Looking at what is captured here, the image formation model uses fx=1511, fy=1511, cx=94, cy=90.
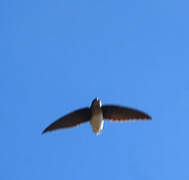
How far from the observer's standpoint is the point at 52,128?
38.9 m

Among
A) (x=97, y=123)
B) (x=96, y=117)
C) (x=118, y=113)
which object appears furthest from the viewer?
(x=118, y=113)

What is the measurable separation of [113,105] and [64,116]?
130cm

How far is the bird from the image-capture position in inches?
1529

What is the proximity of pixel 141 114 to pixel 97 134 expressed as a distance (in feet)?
4.31

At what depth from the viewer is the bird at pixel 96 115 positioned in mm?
38844

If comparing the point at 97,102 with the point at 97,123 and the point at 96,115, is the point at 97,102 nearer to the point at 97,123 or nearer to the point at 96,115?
the point at 96,115

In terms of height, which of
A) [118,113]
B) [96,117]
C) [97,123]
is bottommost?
[97,123]

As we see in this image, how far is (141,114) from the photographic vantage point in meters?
38.9

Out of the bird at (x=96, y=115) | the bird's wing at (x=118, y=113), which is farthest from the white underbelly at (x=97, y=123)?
the bird's wing at (x=118, y=113)

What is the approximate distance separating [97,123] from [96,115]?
26cm

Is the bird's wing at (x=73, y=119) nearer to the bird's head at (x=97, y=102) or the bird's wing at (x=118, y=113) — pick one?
the bird's head at (x=97, y=102)

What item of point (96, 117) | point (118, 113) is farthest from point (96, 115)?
point (118, 113)

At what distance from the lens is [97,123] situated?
3862cm

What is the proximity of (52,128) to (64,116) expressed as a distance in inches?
18.6
